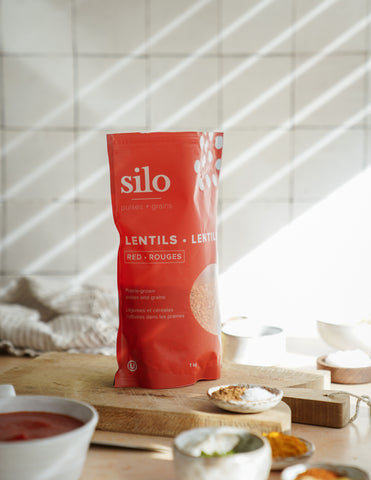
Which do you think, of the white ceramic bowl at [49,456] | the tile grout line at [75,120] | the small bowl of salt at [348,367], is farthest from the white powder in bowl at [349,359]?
the tile grout line at [75,120]

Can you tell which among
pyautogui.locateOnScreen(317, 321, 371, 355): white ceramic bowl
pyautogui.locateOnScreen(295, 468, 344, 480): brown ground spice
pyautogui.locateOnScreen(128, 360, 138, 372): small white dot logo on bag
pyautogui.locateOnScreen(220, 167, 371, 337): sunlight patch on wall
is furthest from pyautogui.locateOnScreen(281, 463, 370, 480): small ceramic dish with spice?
pyautogui.locateOnScreen(220, 167, 371, 337): sunlight patch on wall

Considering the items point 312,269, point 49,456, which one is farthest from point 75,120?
point 49,456

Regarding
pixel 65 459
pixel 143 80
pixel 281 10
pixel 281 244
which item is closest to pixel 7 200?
pixel 143 80

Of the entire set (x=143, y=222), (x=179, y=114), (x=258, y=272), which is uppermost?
(x=179, y=114)

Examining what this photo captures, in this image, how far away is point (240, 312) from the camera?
1729 mm

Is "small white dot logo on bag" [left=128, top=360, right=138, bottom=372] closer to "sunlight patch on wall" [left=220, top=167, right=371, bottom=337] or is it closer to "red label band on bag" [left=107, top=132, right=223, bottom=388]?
"red label band on bag" [left=107, top=132, right=223, bottom=388]

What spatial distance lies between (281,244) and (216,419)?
1.00m

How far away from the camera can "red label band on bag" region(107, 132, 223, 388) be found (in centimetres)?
88

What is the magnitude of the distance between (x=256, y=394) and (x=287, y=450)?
0.32ft

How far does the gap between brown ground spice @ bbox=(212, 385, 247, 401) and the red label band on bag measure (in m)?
0.10

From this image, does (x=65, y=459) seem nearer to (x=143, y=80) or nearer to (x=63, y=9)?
(x=143, y=80)

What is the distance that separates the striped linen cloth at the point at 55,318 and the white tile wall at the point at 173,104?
0.22 meters

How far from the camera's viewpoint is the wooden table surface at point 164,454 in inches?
27.3

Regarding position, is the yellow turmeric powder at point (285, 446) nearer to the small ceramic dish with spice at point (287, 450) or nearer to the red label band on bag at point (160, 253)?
the small ceramic dish with spice at point (287, 450)
